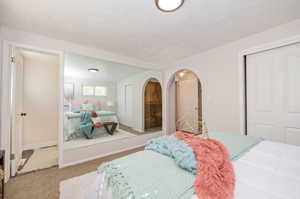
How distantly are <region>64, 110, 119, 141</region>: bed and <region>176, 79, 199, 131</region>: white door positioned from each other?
2.32 meters

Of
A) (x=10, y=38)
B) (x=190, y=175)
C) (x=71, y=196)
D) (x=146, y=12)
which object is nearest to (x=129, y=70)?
(x=146, y=12)

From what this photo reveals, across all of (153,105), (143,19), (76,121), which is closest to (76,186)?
(76,121)

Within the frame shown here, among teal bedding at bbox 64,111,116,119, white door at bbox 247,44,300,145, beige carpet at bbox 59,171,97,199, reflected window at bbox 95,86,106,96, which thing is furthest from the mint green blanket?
reflected window at bbox 95,86,106,96

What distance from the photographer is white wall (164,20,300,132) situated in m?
2.15

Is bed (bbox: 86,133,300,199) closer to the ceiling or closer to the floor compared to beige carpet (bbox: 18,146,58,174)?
closer to the ceiling

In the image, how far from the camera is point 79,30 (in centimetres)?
191

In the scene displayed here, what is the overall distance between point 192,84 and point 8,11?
A: 4389 millimetres

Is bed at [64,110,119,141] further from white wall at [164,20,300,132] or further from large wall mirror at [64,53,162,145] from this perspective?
white wall at [164,20,300,132]

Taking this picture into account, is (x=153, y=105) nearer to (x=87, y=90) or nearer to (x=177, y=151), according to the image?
(x=87, y=90)

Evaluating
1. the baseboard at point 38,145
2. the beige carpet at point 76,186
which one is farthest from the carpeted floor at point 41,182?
the baseboard at point 38,145

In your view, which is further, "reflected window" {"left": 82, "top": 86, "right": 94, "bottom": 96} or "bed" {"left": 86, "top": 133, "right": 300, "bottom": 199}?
"reflected window" {"left": 82, "top": 86, "right": 94, "bottom": 96}

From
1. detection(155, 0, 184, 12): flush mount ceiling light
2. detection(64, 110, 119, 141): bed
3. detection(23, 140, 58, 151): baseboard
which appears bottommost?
detection(23, 140, 58, 151): baseboard

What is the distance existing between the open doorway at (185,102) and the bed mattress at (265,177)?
107 inches

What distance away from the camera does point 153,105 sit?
423 centimetres
